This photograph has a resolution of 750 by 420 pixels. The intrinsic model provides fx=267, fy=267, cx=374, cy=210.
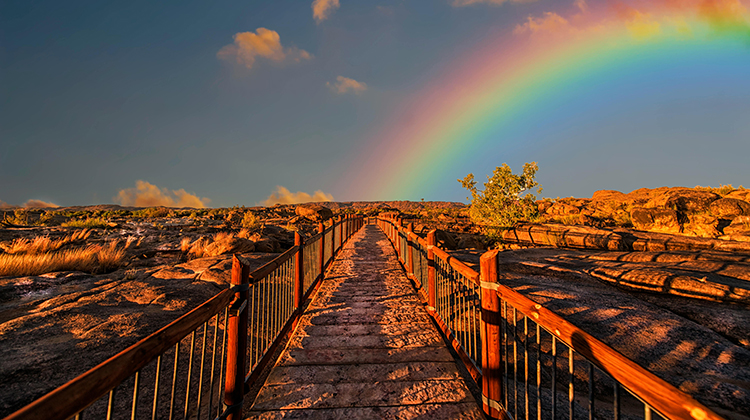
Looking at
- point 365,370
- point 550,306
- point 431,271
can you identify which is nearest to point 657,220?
point 550,306

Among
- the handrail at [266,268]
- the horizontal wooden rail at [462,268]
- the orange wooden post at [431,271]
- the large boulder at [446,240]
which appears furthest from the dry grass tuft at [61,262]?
the large boulder at [446,240]

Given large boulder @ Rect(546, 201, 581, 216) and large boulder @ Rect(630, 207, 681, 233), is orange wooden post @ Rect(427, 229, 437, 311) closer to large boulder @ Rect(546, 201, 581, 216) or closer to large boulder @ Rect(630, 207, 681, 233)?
large boulder @ Rect(630, 207, 681, 233)

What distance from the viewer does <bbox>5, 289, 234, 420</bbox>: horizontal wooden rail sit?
948 mm

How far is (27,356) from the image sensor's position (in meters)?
3.30

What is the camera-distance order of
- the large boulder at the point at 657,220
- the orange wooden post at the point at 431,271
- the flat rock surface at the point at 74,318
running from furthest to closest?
the large boulder at the point at 657,220 < the orange wooden post at the point at 431,271 < the flat rock surface at the point at 74,318

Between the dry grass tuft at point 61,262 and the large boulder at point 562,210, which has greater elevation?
the large boulder at point 562,210

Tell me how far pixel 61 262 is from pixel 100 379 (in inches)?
427

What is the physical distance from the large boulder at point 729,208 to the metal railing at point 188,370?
82.2 feet

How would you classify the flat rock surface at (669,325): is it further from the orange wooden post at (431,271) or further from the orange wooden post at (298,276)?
the orange wooden post at (298,276)

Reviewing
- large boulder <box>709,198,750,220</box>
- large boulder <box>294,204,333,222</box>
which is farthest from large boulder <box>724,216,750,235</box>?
large boulder <box>294,204,333,222</box>

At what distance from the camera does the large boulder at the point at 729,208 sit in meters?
16.2

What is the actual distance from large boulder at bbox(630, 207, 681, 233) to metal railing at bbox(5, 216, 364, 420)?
74.6ft

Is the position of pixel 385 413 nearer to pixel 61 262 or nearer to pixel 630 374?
pixel 630 374

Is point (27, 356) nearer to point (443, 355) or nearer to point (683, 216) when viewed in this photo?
point (443, 355)
